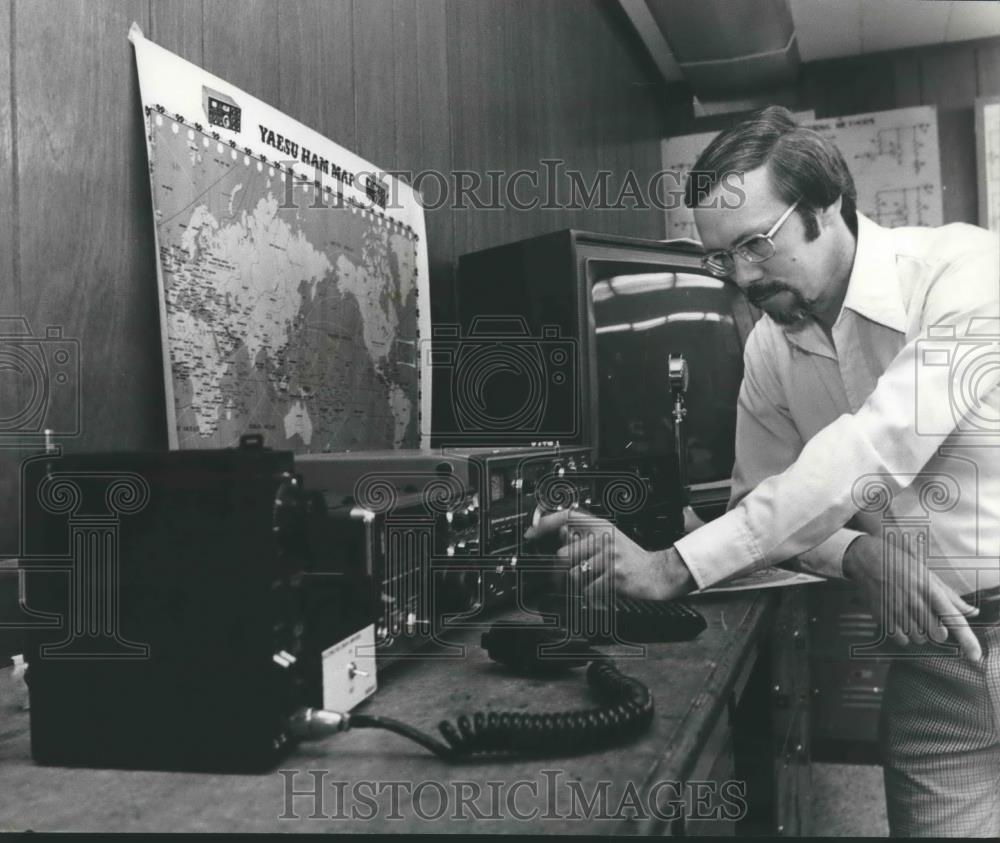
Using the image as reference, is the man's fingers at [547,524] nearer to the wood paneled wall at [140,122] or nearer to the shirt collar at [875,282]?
the wood paneled wall at [140,122]

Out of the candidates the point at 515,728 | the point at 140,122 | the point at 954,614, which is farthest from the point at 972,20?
the point at 515,728

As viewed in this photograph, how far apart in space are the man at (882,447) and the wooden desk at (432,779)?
0.28 metres

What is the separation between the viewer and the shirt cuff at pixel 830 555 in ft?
4.78

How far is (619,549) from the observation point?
1.16 metres

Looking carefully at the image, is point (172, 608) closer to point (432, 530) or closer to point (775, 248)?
point (432, 530)

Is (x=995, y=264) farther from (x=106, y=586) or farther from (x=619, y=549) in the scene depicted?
(x=106, y=586)

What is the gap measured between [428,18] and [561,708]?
1598mm

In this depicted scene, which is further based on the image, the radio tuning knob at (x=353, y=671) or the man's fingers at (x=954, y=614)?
the man's fingers at (x=954, y=614)

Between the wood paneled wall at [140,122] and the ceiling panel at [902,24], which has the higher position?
the ceiling panel at [902,24]

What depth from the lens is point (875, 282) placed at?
1.37 meters

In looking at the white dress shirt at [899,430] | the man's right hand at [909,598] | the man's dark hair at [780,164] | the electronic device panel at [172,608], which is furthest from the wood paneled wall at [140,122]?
the man's right hand at [909,598]

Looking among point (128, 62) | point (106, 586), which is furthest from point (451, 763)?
point (128, 62)
